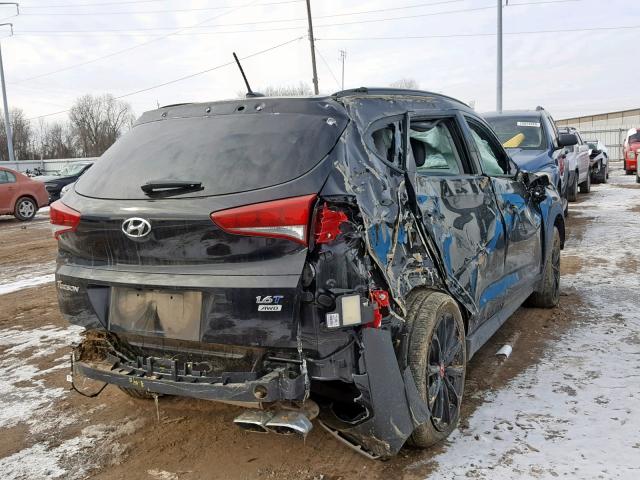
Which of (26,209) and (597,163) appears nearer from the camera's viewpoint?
(26,209)

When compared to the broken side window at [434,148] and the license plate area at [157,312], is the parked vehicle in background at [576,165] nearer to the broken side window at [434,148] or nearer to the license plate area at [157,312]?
the broken side window at [434,148]

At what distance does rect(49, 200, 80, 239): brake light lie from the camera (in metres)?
2.99

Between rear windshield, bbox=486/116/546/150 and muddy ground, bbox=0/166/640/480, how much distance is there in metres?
4.38

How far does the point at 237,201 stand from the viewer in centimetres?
258

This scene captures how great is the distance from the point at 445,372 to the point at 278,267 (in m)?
1.30

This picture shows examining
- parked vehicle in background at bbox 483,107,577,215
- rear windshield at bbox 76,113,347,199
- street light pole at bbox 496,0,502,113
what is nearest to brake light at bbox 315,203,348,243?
rear windshield at bbox 76,113,347,199

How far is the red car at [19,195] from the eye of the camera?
15797mm

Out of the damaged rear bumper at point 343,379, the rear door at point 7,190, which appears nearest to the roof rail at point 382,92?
the damaged rear bumper at point 343,379

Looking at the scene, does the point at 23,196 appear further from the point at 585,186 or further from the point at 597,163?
the point at 597,163

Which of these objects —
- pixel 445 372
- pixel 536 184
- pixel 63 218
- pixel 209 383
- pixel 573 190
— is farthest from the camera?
pixel 573 190

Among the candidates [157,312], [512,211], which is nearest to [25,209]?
[512,211]

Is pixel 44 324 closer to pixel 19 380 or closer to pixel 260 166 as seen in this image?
pixel 19 380

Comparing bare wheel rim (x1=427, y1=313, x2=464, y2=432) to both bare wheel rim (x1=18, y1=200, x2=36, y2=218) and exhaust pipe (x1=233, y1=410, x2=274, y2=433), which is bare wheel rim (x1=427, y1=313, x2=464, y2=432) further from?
bare wheel rim (x1=18, y1=200, x2=36, y2=218)

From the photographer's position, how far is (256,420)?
2.64m
